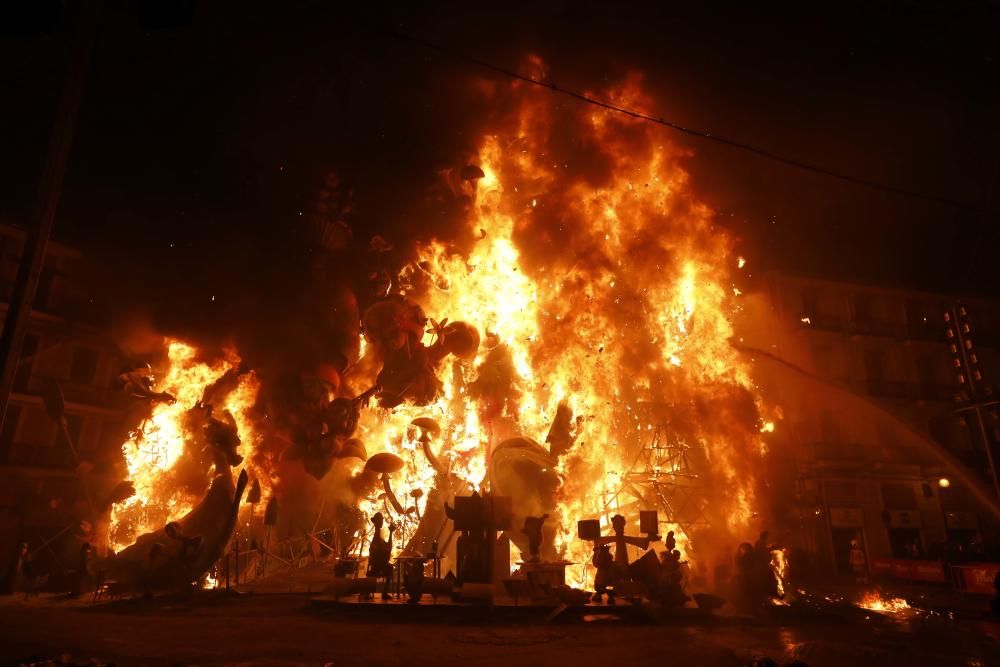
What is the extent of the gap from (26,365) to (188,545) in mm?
20979

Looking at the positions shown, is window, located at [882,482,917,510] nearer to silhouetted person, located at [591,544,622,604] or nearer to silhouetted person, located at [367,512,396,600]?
silhouetted person, located at [591,544,622,604]

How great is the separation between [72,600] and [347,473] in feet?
36.9

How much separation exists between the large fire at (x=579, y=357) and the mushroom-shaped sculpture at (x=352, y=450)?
3.42 ft

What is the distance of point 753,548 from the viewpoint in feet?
59.0

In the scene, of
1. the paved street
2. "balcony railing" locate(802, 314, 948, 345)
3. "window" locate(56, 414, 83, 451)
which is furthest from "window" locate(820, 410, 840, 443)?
"window" locate(56, 414, 83, 451)

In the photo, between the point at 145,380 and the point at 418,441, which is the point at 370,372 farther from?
the point at 145,380

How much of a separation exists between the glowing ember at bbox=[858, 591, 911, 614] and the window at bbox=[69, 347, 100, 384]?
38342mm

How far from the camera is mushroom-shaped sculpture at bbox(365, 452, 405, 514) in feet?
80.0

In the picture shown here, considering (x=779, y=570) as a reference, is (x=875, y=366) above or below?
above

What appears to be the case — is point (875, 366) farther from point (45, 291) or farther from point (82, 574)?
point (45, 291)

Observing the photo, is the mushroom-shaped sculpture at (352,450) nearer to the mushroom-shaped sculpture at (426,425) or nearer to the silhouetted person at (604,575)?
the mushroom-shaped sculpture at (426,425)

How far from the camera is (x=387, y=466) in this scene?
24375mm

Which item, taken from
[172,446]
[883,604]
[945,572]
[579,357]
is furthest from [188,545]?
[945,572]

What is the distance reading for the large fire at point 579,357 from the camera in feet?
75.5
